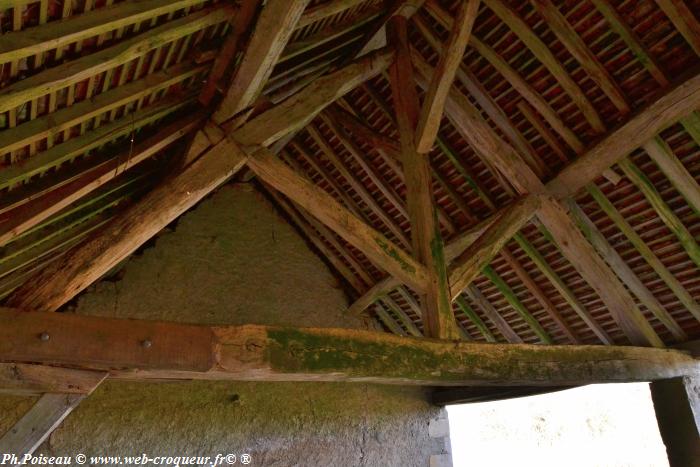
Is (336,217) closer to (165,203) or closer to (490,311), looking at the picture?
(165,203)

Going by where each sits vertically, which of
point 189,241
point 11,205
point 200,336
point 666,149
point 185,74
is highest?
point 189,241

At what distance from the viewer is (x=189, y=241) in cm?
476

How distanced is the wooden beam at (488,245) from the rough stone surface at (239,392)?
6.97 ft

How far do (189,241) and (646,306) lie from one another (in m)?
3.58

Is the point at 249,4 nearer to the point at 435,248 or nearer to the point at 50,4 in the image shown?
the point at 50,4

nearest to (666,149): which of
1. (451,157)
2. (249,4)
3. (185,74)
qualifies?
(451,157)

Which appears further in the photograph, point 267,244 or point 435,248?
point 267,244

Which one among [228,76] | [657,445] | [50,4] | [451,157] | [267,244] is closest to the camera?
[50,4]

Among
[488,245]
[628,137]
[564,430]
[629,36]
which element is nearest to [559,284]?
[488,245]

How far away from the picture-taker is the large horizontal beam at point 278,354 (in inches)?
81.9

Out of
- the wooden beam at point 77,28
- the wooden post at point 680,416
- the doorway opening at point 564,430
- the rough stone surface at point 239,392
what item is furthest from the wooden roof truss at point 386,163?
the doorway opening at point 564,430

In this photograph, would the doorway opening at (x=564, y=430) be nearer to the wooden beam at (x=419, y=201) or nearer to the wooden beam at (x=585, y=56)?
the wooden beam at (x=419, y=201)

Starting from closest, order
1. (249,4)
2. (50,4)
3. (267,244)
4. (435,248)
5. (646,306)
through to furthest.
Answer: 1. (50,4)
2. (249,4)
3. (435,248)
4. (646,306)
5. (267,244)

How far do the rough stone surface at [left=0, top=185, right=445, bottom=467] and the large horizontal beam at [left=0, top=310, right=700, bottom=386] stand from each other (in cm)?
186
